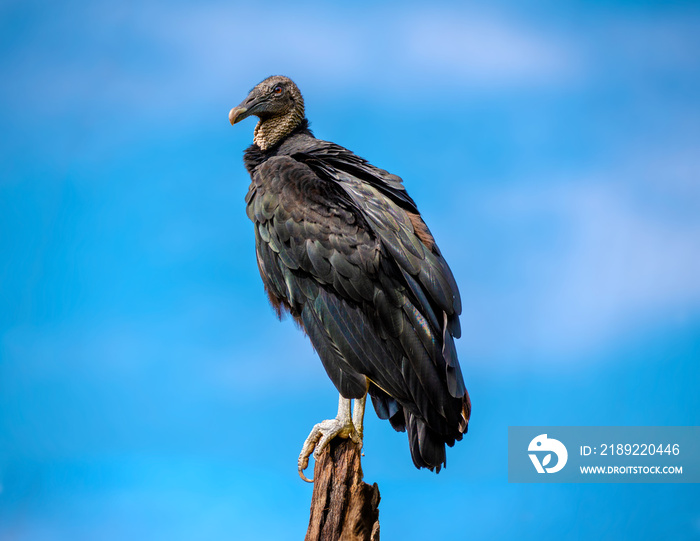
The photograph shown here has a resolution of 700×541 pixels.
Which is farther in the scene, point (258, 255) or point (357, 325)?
point (258, 255)

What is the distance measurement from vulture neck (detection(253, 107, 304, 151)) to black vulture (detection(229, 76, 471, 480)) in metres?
0.74

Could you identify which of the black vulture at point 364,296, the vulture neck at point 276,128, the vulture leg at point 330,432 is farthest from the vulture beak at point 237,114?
the vulture leg at point 330,432

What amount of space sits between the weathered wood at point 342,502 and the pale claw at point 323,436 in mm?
64

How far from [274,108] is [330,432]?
2.40 meters

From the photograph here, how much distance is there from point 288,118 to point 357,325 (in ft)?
6.14

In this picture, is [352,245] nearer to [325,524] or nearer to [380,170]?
[380,170]

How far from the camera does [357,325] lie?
4758 millimetres

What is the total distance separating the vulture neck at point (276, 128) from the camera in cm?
586

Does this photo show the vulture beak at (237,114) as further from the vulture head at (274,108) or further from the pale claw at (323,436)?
the pale claw at (323,436)

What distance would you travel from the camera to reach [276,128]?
5.86 meters

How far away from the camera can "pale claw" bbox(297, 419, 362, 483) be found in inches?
187

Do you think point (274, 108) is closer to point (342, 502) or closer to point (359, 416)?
point (359, 416)

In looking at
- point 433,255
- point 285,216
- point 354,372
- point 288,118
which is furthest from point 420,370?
point 288,118

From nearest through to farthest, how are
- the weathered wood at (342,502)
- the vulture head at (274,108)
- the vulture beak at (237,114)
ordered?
the weathered wood at (342,502), the vulture beak at (237,114), the vulture head at (274,108)
